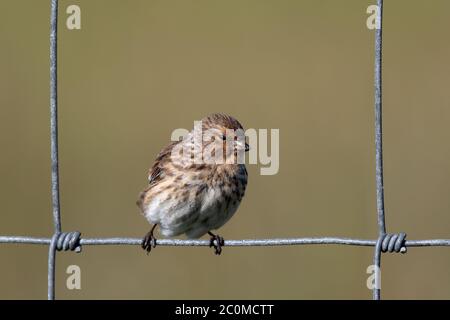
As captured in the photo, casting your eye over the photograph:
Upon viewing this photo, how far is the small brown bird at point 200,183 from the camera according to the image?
6180 millimetres

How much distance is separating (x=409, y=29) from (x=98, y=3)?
313 cm

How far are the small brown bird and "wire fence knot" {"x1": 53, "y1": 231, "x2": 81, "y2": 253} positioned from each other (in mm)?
1102

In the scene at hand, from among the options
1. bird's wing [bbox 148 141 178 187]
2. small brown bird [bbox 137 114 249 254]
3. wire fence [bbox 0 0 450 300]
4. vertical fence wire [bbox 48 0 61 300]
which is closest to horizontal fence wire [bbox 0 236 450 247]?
wire fence [bbox 0 0 450 300]

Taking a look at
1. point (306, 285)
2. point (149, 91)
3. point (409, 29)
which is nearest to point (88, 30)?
point (149, 91)

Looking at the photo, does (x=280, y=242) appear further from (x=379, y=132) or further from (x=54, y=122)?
(x=54, y=122)

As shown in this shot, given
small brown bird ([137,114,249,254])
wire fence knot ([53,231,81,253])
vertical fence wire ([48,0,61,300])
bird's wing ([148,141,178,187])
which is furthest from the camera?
bird's wing ([148,141,178,187])

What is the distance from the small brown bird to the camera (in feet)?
20.3

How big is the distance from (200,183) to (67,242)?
1391mm

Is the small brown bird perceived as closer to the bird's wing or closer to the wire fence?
the bird's wing

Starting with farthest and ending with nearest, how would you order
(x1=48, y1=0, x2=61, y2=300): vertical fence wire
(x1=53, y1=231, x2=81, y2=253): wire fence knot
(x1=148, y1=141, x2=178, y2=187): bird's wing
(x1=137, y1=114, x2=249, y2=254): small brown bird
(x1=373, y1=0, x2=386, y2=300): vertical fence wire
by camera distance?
(x1=148, y1=141, x2=178, y2=187): bird's wing < (x1=137, y1=114, x2=249, y2=254): small brown bird < (x1=53, y1=231, x2=81, y2=253): wire fence knot < (x1=48, y1=0, x2=61, y2=300): vertical fence wire < (x1=373, y1=0, x2=386, y2=300): vertical fence wire

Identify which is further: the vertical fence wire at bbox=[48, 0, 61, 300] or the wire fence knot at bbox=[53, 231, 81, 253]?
the wire fence knot at bbox=[53, 231, 81, 253]

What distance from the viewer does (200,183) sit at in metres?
6.22

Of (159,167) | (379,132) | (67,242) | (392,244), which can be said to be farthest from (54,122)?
(159,167)

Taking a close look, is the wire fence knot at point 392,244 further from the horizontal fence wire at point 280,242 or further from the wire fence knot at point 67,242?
the wire fence knot at point 67,242
